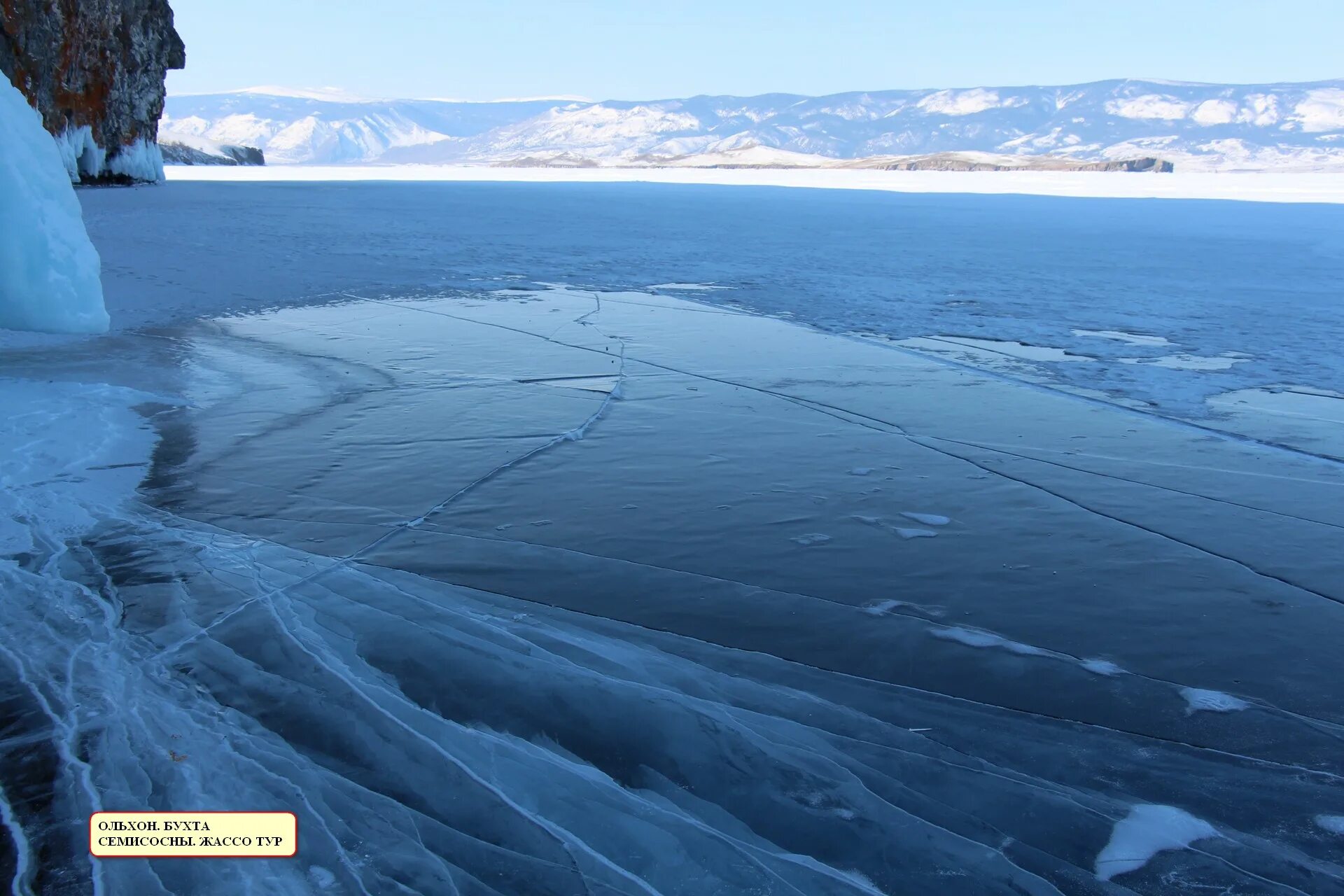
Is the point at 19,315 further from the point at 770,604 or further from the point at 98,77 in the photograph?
the point at 98,77

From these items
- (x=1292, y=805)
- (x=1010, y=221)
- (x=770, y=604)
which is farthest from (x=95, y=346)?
(x=1010, y=221)

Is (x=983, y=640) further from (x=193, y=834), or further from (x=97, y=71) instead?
(x=97, y=71)

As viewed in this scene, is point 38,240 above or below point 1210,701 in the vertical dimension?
above

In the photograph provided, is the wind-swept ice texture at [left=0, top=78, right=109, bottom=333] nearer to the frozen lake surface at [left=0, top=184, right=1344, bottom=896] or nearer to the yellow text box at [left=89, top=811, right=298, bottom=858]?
the frozen lake surface at [left=0, top=184, right=1344, bottom=896]

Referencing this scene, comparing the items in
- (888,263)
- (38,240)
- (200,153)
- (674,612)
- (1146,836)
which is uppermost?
(200,153)

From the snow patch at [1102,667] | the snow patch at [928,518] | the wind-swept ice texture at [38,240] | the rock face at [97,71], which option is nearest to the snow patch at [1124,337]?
the snow patch at [928,518]

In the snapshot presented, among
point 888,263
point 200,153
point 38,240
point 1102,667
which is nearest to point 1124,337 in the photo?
point 888,263

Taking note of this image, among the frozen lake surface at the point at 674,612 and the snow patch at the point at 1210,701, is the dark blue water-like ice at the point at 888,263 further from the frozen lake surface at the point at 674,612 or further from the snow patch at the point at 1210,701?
the snow patch at the point at 1210,701
